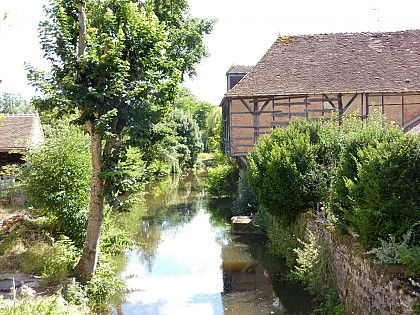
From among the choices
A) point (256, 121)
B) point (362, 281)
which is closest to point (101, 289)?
point (362, 281)

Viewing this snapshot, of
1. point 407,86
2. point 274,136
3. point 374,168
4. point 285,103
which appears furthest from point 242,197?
point 374,168

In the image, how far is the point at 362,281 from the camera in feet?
22.6

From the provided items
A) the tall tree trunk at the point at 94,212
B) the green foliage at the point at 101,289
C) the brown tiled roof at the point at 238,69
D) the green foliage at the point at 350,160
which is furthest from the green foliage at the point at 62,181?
the brown tiled roof at the point at 238,69

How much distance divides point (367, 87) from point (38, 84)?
12510 mm

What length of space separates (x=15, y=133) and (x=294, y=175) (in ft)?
56.4

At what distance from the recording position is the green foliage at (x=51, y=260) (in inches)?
359

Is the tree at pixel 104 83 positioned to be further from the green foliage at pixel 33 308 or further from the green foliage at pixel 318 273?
the green foliage at pixel 318 273

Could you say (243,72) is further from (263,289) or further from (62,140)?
(263,289)

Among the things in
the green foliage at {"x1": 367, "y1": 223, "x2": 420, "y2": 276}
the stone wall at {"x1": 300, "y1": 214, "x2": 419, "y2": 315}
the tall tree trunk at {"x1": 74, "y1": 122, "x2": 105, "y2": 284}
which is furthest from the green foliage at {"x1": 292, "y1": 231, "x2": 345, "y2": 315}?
the tall tree trunk at {"x1": 74, "y1": 122, "x2": 105, "y2": 284}

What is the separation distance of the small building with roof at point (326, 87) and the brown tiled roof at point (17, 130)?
403 inches

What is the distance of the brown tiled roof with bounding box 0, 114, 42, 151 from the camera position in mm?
21422

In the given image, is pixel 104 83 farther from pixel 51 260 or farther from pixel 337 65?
pixel 337 65

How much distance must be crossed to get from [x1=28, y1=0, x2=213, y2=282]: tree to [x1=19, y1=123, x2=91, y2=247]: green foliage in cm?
202

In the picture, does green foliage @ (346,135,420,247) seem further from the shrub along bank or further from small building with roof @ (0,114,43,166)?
small building with roof @ (0,114,43,166)
